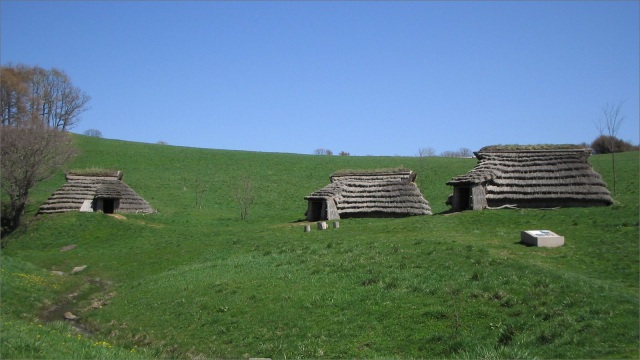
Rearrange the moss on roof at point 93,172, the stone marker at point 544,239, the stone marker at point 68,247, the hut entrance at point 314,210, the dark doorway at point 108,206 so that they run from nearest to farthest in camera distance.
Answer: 1. the stone marker at point 544,239
2. the stone marker at point 68,247
3. the hut entrance at point 314,210
4. the dark doorway at point 108,206
5. the moss on roof at point 93,172

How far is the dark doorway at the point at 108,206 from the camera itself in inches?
1935

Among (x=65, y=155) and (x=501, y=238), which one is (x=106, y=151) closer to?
(x=65, y=155)

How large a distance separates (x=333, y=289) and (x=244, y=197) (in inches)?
1396

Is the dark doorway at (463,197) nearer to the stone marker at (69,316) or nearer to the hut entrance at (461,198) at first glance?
the hut entrance at (461,198)

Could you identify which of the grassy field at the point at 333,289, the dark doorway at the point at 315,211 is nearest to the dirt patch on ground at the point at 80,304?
the grassy field at the point at 333,289

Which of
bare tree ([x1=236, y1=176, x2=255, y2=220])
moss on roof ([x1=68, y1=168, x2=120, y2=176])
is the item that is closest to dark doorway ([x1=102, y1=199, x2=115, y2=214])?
moss on roof ([x1=68, y1=168, x2=120, y2=176])

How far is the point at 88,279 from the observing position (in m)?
30.5

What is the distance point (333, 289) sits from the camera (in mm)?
20047

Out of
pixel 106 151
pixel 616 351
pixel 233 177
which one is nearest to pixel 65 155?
pixel 233 177

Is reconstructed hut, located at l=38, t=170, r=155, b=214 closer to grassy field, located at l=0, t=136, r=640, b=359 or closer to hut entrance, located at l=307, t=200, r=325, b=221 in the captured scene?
grassy field, located at l=0, t=136, r=640, b=359

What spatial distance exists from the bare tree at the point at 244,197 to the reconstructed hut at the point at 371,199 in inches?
315

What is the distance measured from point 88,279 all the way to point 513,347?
76.0ft

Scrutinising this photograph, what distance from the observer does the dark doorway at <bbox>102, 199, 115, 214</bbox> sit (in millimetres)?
49156

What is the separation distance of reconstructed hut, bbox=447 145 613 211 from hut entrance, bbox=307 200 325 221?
9835 millimetres
